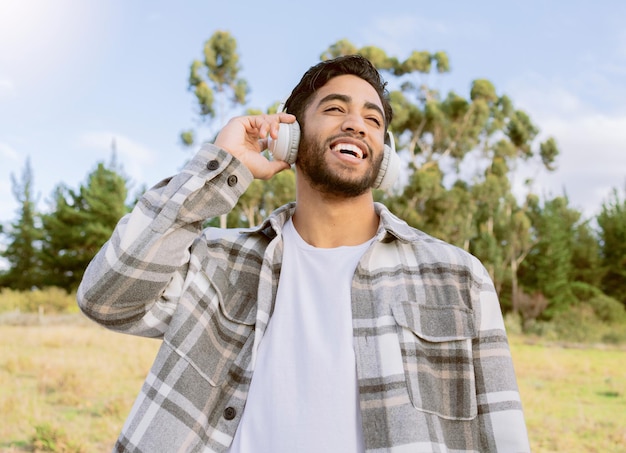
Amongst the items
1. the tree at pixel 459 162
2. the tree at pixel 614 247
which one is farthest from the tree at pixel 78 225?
the tree at pixel 614 247

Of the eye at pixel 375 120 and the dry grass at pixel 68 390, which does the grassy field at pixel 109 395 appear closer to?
the dry grass at pixel 68 390

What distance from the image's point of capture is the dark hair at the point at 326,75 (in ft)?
8.32

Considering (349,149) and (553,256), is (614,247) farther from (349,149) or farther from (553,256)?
(349,149)

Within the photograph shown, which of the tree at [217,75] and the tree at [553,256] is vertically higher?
the tree at [217,75]

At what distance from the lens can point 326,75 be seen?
2531 millimetres

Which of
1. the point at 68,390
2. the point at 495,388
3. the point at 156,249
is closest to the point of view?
the point at 495,388

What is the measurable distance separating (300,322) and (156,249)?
559mm

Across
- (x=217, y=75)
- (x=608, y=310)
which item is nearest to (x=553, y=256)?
(x=608, y=310)

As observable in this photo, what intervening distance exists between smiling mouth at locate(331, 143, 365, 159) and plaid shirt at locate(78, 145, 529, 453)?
0.32 m

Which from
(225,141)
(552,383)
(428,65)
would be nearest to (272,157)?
(225,141)

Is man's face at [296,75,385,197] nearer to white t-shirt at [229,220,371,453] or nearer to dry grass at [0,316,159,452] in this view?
white t-shirt at [229,220,371,453]

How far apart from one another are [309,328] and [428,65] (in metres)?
26.4

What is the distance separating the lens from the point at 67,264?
90.4ft

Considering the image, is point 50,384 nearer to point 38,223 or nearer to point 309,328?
point 309,328
